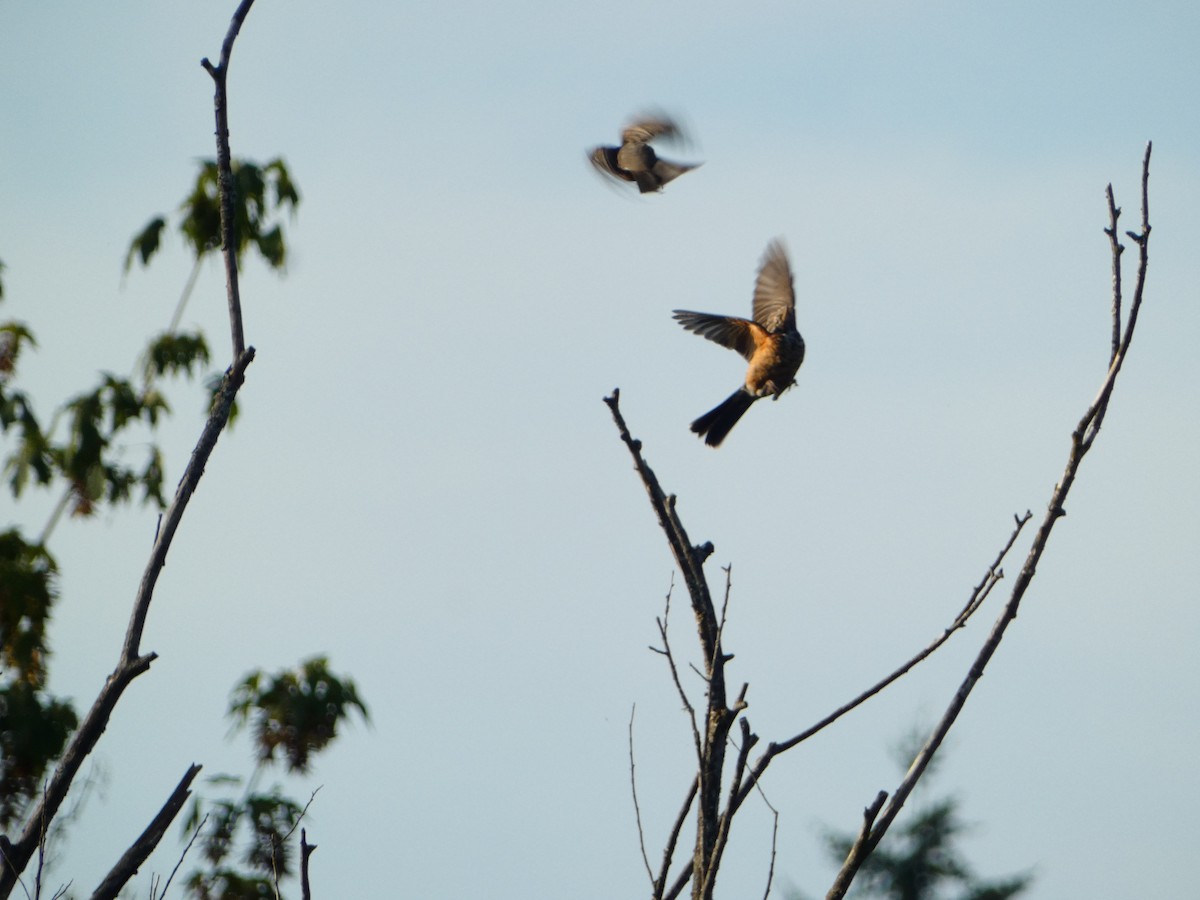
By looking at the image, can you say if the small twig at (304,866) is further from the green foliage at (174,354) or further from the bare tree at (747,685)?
the green foliage at (174,354)

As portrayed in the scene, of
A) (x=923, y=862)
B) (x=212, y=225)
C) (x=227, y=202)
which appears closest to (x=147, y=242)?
(x=212, y=225)

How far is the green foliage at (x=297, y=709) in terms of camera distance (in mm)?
6082

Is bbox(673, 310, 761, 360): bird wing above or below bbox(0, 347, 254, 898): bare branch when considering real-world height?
above

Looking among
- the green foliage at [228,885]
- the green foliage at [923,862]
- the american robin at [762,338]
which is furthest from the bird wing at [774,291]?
the green foliage at [923,862]

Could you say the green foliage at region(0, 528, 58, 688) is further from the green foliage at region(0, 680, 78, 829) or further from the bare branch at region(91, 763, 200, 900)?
the bare branch at region(91, 763, 200, 900)

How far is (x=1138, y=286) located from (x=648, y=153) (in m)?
3.00

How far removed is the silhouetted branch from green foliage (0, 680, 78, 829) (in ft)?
12.3

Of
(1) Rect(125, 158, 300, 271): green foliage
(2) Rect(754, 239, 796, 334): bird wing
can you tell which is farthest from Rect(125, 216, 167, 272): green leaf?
(2) Rect(754, 239, 796, 334): bird wing

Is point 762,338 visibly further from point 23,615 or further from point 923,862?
point 923,862

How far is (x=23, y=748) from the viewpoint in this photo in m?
5.00

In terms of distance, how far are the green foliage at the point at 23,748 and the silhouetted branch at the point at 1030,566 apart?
3.76 metres

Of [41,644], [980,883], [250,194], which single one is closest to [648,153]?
[250,194]

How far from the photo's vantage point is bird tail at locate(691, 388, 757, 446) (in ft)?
22.0

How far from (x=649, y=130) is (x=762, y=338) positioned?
1.52 m
